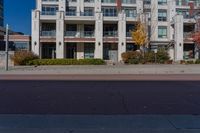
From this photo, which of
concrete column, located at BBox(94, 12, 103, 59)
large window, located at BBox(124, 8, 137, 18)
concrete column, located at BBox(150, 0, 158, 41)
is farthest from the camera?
concrete column, located at BBox(150, 0, 158, 41)

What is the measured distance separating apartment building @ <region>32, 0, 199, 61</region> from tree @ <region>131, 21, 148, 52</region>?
2.56 meters

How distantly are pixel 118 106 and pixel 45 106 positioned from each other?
2.51m

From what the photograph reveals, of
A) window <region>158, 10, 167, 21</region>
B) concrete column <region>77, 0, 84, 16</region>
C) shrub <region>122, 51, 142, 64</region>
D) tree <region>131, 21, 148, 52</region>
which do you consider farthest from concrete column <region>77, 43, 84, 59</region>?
window <region>158, 10, 167, 21</region>

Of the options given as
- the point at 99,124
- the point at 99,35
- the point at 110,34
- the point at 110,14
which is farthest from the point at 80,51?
the point at 99,124

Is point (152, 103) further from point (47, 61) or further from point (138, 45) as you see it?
point (138, 45)

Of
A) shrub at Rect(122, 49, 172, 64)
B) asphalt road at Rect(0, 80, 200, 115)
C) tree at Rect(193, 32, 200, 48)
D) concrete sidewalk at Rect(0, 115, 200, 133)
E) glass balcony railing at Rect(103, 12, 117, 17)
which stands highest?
glass balcony railing at Rect(103, 12, 117, 17)

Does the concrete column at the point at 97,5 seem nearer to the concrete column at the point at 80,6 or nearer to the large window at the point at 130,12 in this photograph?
the concrete column at the point at 80,6

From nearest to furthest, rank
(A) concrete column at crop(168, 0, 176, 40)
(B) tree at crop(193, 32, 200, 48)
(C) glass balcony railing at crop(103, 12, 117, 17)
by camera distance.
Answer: (B) tree at crop(193, 32, 200, 48), (C) glass balcony railing at crop(103, 12, 117, 17), (A) concrete column at crop(168, 0, 176, 40)

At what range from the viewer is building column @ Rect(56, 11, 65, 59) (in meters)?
55.2

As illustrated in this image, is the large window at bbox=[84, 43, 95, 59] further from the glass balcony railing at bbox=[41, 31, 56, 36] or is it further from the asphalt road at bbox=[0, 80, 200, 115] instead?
the asphalt road at bbox=[0, 80, 200, 115]

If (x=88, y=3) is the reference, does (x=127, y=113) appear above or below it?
below

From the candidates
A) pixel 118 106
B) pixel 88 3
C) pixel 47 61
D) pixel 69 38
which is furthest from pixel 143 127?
pixel 88 3

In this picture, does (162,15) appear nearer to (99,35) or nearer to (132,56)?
(99,35)

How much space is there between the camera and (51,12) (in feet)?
191
